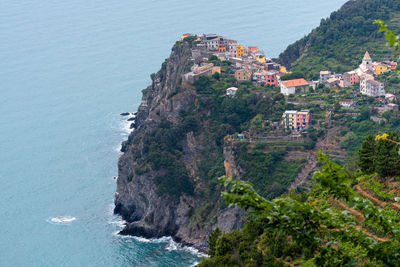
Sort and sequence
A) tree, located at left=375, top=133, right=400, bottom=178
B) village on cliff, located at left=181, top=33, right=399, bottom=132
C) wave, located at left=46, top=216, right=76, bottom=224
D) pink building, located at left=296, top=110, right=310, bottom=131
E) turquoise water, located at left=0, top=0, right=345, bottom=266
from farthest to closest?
wave, located at left=46, top=216, right=76, bottom=224, turquoise water, located at left=0, top=0, right=345, bottom=266, village on cliff, located at left=181, top=33, right=399, bottom=132, pink building, located at left=296, top=110, right=310, bottom=131, tree, located at left=375, top=133, right=400, bottom=178

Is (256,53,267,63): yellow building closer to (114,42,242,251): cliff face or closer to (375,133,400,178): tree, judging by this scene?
(114,42,242,251): cliff face

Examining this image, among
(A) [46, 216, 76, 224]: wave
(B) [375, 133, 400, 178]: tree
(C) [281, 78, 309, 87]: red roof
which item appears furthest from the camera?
(A) [46, 216, 76, 224]: wave

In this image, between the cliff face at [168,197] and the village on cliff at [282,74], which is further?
the village on cliff at [282,74]

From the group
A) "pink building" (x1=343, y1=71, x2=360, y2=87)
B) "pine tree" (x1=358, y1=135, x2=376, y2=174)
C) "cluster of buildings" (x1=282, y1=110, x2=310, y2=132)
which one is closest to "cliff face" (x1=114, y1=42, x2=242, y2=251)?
"cluster of buildings" (x1=282, y1=110, x2=310, y2=132)

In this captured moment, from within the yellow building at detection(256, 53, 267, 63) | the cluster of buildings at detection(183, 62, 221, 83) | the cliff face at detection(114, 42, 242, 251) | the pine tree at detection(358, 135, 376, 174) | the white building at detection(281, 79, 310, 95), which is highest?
the yellow building at detection(256, 53, 267, 63)

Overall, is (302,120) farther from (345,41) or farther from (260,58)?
(345,41)

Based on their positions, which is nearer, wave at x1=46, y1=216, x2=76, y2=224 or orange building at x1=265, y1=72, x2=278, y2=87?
wave at x1=46, y1=216, x2=76, y2=224

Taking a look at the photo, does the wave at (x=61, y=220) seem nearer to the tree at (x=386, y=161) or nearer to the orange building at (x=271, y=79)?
the orange building at (x=271, y=79)

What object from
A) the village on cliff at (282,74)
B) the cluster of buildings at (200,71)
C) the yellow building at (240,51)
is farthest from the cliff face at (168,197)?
the yellow building at (240,51)
